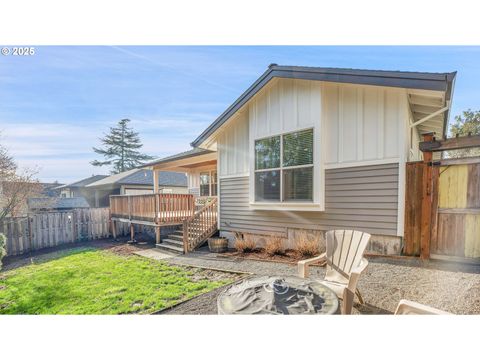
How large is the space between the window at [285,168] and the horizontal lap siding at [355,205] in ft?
0.96

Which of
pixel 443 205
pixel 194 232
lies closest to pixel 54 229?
pixel 194 232

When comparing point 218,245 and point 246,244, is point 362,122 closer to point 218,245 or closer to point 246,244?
point 246,244

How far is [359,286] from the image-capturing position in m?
2.12

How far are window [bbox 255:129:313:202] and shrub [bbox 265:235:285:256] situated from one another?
0.70m

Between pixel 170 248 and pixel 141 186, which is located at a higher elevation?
pixel 141 186

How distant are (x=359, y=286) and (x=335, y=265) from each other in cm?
35

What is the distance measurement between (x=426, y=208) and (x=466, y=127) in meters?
1.05

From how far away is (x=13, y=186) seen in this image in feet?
7.49

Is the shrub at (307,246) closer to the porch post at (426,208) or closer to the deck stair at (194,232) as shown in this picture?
the porch post at (426,208)

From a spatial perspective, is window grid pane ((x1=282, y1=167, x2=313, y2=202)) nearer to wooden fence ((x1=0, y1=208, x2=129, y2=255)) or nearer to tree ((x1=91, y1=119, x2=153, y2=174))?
tree ((x1=91, y1=119, x2=153, y2=174))

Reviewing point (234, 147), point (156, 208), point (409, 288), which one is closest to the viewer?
point (409, 288)

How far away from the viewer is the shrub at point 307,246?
2910 mm
